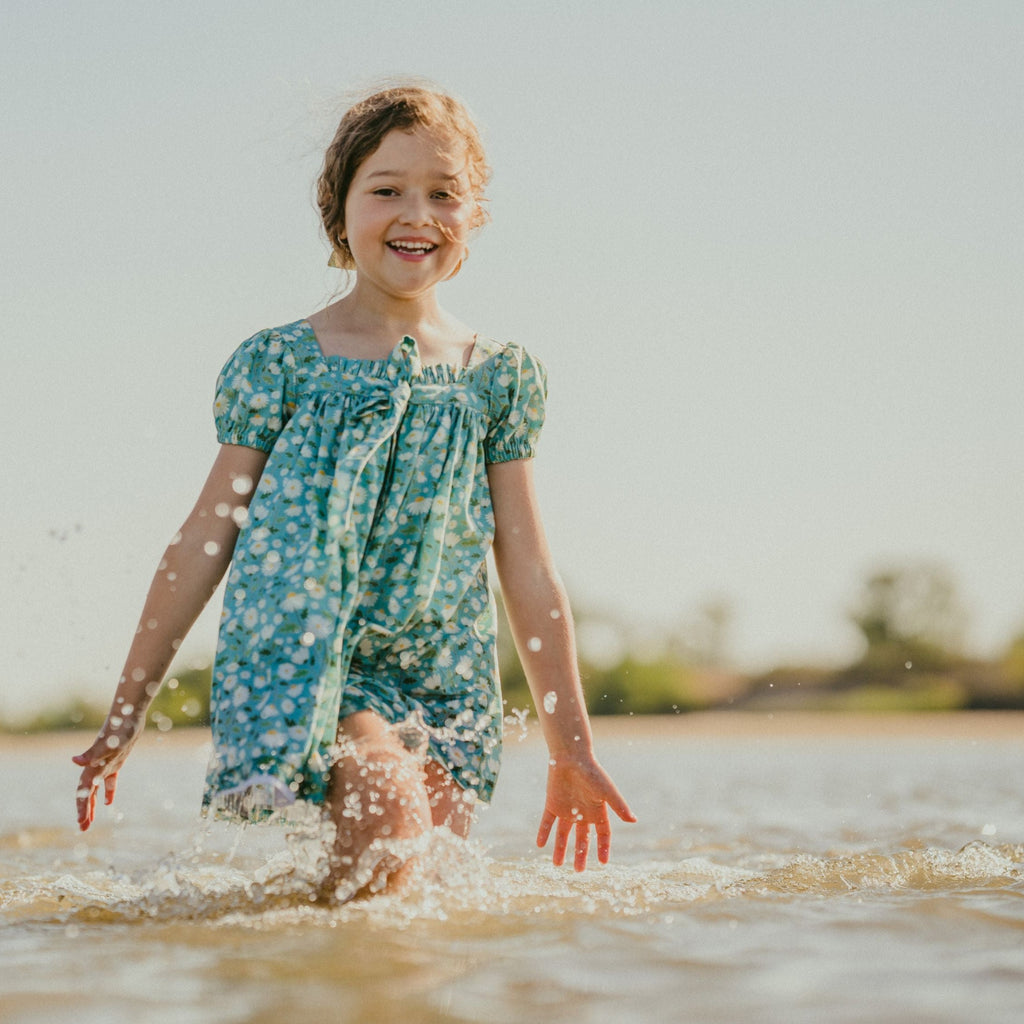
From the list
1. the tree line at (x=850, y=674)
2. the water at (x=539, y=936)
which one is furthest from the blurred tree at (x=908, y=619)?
the water at (x=539, y=936)

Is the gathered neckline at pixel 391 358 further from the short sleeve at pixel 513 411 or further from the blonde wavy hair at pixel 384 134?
the blonde wavy hair at pixel 384 134

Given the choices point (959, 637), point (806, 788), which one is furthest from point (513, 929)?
point (959, 637)

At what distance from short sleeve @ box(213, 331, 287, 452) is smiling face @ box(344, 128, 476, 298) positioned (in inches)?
12.0

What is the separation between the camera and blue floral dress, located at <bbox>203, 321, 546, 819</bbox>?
2.59 m

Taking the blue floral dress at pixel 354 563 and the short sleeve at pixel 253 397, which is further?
the short sleeve at pixel 253 397

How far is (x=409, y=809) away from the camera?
101 inches

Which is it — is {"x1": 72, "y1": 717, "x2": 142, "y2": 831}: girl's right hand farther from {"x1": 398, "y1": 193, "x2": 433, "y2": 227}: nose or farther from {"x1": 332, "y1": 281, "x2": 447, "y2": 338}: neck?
{"x1": 398, "y1": 193, "x2": 433, "y2": 227}: nose

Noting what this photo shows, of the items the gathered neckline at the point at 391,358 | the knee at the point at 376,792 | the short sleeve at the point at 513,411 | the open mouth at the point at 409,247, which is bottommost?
the knee at the point at 376,792

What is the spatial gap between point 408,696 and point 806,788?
5.48m

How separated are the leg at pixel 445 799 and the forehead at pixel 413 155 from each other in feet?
4.36

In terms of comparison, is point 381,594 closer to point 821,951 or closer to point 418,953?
point 418,953

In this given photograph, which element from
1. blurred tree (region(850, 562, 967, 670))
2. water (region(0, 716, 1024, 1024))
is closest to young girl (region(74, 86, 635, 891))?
water (region(0, 716, 1024, 1024))

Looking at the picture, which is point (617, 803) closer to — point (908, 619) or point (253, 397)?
point (253, 397)

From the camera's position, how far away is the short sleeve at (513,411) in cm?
303
